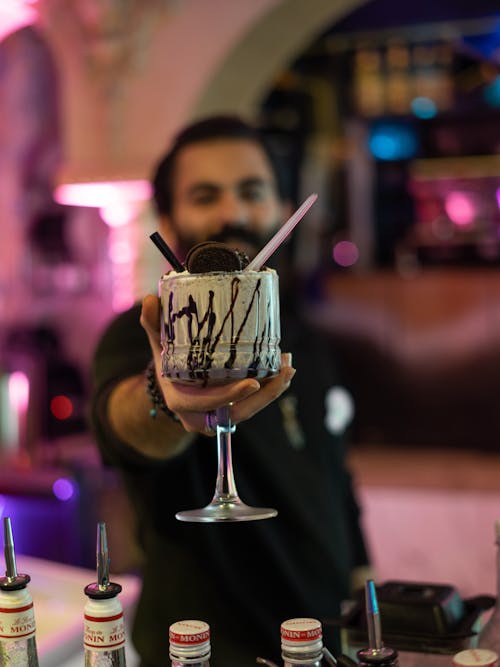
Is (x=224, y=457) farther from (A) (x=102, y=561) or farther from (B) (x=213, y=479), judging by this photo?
(B) (x=213, y=479)

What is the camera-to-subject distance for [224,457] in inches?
43.6

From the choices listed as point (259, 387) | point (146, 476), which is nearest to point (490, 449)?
point (146, 476)

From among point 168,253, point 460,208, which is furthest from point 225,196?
point 460,208

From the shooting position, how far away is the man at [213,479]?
1.55 metres

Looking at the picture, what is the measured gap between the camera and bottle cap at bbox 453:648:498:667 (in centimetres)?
101

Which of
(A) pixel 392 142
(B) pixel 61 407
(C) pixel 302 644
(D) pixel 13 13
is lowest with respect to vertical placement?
(B) pixel 61 407

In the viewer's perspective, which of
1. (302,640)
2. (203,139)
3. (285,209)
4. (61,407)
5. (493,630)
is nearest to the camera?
(302,640)

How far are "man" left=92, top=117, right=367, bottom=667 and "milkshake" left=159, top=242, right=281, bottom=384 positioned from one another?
1.32 feet

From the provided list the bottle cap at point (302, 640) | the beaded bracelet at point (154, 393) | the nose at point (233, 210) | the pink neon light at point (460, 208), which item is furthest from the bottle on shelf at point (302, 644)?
the pink neon light at point (460, 208)

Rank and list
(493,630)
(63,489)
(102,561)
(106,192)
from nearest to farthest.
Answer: (102,561), (493,630), (63,489), (106,192)

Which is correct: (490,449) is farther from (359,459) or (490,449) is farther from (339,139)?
(339,139)

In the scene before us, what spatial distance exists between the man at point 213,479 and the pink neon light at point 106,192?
7.40 ft

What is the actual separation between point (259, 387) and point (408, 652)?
0.42 m

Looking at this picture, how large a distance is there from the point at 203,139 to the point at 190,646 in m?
1.04
